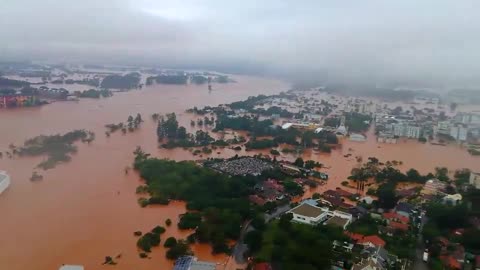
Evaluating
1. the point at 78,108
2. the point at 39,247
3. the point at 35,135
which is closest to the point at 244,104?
the point at 78,108

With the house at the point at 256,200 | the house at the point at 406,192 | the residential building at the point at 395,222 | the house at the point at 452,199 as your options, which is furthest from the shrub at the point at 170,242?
the house at the point at 452,199

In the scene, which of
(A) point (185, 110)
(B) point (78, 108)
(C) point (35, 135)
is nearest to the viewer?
(C) point (35, 135)

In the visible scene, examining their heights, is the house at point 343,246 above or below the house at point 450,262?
above

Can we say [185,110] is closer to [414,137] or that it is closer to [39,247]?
[414,137]

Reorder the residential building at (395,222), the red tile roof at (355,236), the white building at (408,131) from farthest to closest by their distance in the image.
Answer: the white building at (408,131)
the residential building at (395,222)
the red tile roof at (355,236)

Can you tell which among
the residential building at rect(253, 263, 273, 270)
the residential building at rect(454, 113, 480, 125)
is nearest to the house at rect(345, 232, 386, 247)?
the residential building at rect(253, 263, 273, 270)

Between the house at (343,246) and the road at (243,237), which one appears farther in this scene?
the house at (343,246)

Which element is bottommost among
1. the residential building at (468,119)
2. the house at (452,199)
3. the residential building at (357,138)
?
the house at (452,199)

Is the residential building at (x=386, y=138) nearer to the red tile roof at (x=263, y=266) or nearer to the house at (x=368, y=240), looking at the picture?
the house at (x=368, y=240)
